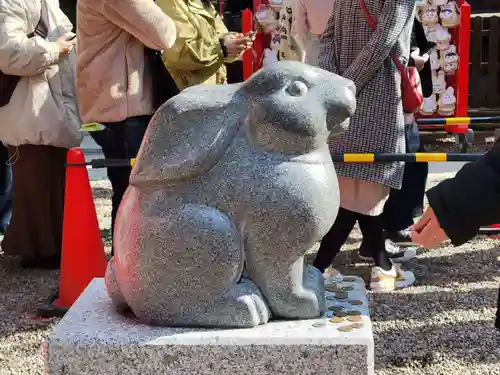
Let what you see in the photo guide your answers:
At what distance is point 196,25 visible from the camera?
13.3ft

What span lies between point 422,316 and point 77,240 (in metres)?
1.74

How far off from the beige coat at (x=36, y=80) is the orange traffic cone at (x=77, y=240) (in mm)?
482

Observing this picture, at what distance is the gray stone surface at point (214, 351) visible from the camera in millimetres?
2051

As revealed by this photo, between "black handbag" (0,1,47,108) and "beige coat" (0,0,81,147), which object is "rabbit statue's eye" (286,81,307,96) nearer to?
"beige coat" (0,0,81,147)

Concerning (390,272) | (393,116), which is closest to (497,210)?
(393,116)

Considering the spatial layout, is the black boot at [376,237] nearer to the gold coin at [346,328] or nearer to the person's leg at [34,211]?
the gold coin at [346,328]

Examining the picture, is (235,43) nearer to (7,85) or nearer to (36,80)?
(36,80)

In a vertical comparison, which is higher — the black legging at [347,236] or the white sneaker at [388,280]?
the black legging at [347,236]

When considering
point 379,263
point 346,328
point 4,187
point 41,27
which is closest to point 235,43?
point 41,27

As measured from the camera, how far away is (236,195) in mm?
2076

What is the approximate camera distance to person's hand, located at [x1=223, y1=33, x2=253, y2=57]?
4.14 meters

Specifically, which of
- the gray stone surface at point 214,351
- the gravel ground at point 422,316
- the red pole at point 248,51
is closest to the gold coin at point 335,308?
the gray stone surface at point 214,351

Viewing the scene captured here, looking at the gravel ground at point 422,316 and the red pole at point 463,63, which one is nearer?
the gravel ground at point 422,316

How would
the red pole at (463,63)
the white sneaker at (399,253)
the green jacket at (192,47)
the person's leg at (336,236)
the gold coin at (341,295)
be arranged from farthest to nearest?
the red pole at (463,63)
the white sneaker at (399,253)
the green jacket at (192,47)
the person's leg at (336,236)
the gold coin at (341,295)
